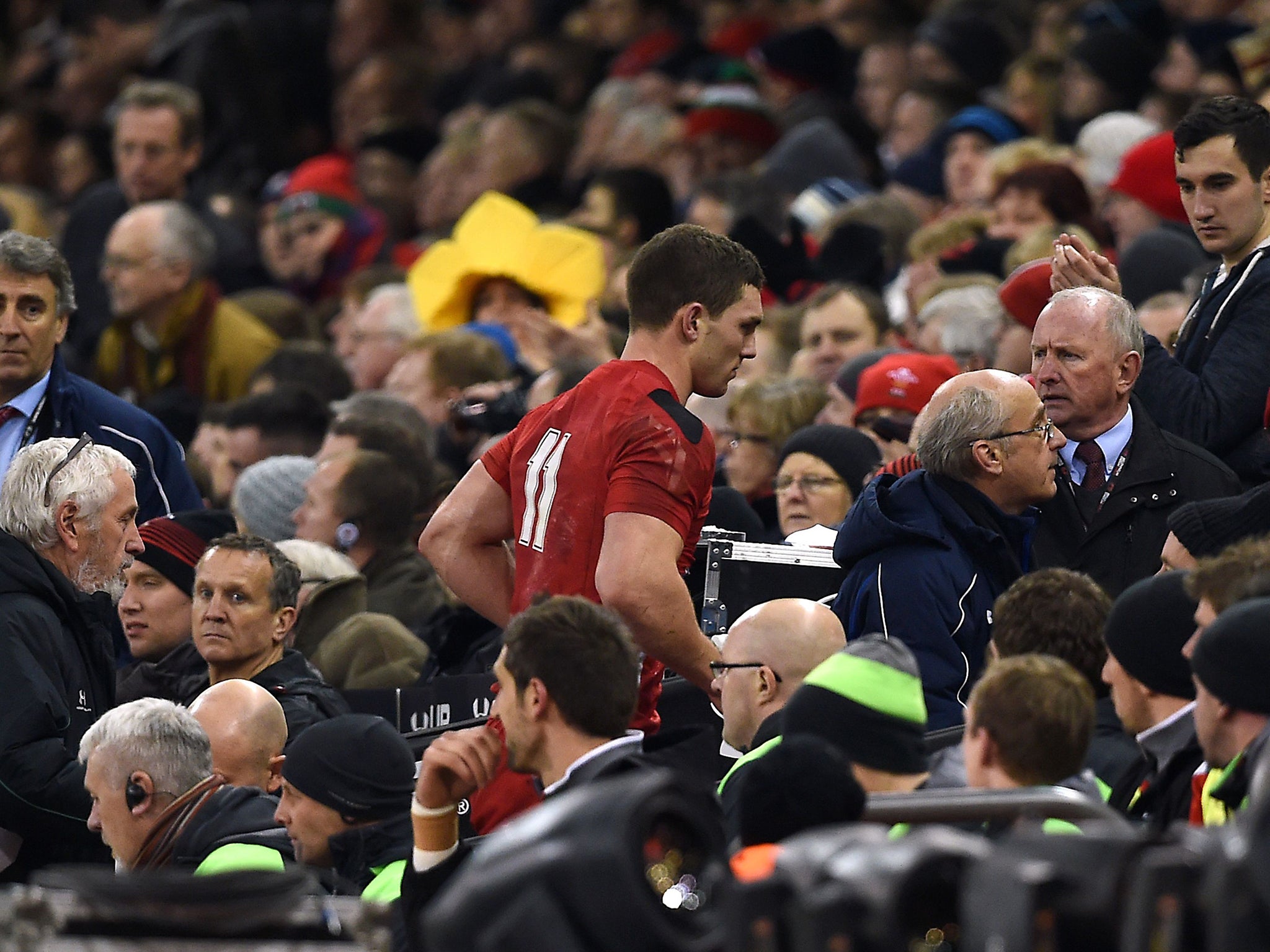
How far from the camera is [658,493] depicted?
471 cm

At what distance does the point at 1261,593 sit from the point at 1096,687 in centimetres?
73

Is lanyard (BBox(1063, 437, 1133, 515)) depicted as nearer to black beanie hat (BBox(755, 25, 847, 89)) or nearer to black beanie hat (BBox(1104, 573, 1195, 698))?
black beanie hat (BBox(1104, 573, 1195, 698))

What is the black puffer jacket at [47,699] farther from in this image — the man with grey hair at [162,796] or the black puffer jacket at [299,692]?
the black puffer jacket at [299,692]

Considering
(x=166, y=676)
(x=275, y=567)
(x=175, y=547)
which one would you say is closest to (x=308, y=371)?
(x=175, y=547)

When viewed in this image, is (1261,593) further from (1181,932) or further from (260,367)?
(260,367)

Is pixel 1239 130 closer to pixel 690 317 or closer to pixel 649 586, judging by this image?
pixel 690 317

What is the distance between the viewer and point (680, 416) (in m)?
4.79

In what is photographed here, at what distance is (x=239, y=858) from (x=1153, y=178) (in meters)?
4.87

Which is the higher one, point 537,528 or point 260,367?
point 537,528

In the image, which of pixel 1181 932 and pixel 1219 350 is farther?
pixel 1219 350

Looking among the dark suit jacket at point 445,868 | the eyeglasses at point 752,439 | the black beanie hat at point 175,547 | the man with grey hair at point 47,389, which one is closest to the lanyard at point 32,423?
the man with grey hair at point 47,389

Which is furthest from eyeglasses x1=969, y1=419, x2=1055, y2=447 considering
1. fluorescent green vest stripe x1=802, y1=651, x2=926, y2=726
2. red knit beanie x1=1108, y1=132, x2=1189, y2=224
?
red knit beanie x1=1108, y1=132, x2=1189, y2=224

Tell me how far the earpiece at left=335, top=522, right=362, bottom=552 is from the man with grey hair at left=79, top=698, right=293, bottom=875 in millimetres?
2431

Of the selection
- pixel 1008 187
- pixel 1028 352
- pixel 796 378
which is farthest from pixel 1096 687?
pixel 1008 187
